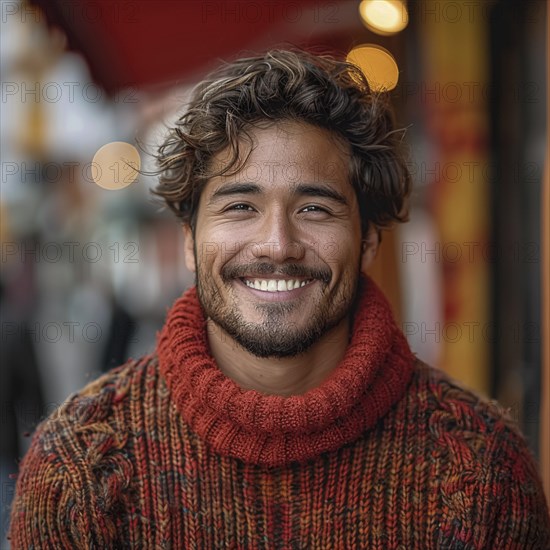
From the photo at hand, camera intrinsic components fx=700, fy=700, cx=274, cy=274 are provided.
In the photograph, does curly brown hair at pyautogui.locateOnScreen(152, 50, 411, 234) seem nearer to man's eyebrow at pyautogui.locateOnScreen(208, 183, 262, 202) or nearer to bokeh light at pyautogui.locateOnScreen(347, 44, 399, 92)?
man's eyebrow at pyautogui.locateOnScreen(208, 183, 262, 202)

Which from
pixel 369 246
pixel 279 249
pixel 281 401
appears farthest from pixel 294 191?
pixel 281 401

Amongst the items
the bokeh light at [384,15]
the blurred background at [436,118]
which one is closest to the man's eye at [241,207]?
the blurred background at [436,118]

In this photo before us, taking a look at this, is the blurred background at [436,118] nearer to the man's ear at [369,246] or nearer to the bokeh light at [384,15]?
the bokeh light at [384,15]

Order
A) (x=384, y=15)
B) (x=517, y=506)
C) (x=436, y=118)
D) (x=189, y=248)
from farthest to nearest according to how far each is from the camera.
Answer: (x=436, y=118) → (x=384, y=15) → (x=189, y=248) → (x=517, y=506)

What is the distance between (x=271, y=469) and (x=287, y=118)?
3.44 ft

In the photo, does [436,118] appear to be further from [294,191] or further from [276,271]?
[276,271]

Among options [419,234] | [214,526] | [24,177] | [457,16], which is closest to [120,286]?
[24,177]

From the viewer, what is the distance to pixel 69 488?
6.19ft

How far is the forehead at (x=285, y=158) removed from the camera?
6.77ft

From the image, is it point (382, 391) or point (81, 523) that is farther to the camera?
point (382, 391)

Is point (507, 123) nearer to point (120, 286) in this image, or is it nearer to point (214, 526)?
point (214, 526)

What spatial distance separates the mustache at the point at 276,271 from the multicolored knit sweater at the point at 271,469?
0.22 m

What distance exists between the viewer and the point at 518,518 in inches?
78.2

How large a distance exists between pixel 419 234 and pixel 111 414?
2.81 meters
